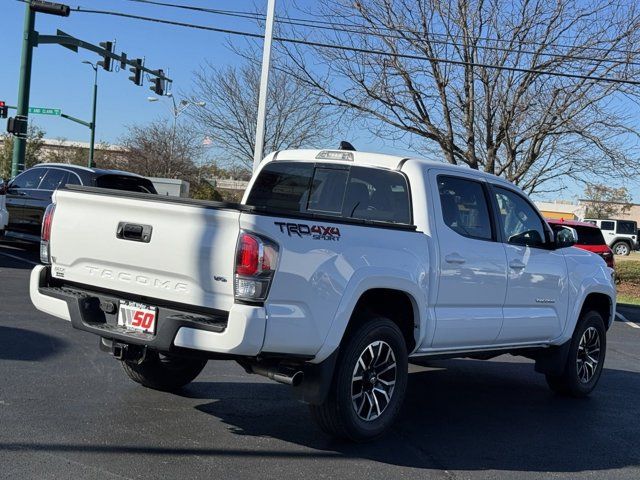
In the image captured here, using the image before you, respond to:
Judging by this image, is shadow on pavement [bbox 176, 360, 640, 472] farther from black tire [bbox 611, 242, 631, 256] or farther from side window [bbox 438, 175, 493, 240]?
black tire [bbox 611, 242, 631, 256]

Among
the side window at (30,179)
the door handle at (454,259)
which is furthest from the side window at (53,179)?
the door handle at (454,259)

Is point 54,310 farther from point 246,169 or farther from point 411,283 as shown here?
point 246,169

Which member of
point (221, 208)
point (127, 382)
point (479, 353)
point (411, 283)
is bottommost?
point (127, 382)

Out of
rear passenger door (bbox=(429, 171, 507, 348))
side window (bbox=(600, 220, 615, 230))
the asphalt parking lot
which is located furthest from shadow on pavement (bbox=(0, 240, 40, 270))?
side window (bbox=(600, 220, 615, 230))

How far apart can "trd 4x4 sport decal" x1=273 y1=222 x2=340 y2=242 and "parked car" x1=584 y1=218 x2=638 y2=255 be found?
138 ft

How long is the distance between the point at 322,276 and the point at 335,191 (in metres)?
1.61

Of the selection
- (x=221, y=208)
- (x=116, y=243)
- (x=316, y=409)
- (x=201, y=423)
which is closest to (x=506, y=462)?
(x=316, y=409)

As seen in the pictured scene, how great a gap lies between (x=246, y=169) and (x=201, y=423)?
80.7 feet

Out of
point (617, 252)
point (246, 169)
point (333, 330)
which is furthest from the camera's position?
point (617, 252)

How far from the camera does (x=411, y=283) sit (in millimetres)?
5164

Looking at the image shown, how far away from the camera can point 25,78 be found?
845 inches

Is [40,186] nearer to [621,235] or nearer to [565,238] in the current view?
[565,238]

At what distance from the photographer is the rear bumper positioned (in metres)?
4.23

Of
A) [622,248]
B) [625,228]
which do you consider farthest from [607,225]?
[622,248]
